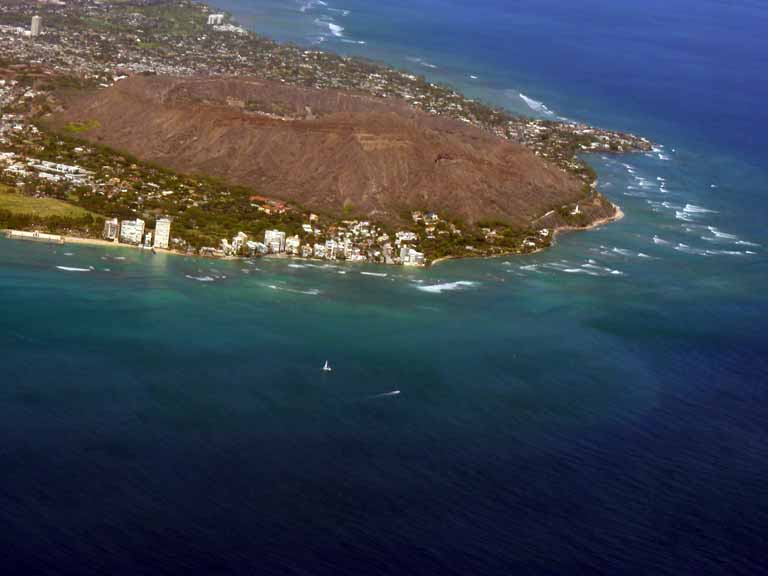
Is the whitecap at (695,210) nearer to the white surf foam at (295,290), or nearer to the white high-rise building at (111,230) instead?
the white surf foam at (295,290)

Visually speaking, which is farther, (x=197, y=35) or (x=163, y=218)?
(x=197, y=35)

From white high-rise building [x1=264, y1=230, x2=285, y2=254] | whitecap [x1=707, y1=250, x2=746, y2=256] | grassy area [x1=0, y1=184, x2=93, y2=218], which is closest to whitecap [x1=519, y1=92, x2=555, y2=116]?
whitecap [x1=707, y1=250, x2=746, y2=256]

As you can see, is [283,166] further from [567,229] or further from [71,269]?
[71,269]

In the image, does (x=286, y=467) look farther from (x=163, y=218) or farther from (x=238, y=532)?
(x=163, y=218)

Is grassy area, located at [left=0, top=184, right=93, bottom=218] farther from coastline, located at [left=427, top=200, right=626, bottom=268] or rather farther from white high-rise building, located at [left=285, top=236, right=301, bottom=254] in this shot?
coastline, located at [left=427, top=200, right=626, bottom=268]

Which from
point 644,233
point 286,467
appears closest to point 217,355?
point 286,467

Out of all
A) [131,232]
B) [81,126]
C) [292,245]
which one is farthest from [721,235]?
[81,126]
